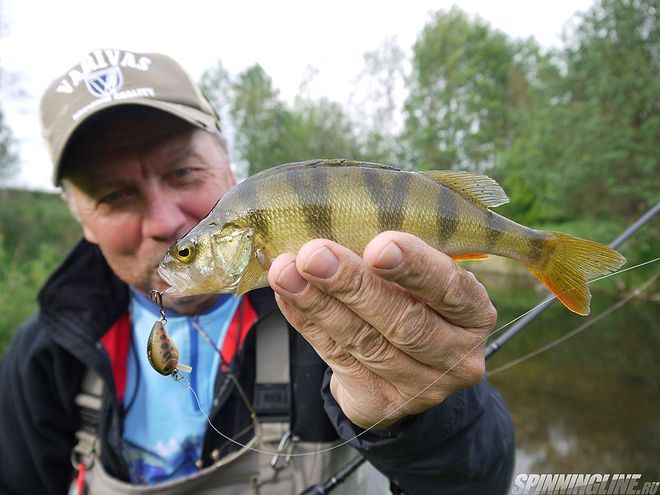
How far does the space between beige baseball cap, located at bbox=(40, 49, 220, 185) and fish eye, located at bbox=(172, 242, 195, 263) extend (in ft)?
3.79

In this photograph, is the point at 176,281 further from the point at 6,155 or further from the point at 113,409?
the point at 6,155

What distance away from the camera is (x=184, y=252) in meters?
1.32

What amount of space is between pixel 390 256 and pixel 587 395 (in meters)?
7.09

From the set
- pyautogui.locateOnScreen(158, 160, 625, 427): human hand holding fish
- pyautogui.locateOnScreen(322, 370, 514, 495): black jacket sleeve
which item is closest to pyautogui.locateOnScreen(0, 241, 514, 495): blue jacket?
pyautogui.locateOnScreen(322, 370, 514, 495): black jacket sleeve

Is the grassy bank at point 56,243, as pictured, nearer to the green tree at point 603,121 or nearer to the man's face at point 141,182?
the green tree at point 603,121

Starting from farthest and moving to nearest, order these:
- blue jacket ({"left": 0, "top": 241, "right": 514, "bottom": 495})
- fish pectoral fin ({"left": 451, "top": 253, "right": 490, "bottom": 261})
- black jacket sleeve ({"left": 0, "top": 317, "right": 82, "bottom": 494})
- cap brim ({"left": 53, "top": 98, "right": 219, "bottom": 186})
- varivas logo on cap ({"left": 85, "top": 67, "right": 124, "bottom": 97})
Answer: black jacket sleeve ({"left": 0, "top": 317, "right": 82, "bottom": 494}) < varivas logo on cap ({"left": 85, "top": 67, "right": 124, "bottom": 97}) < cap brim ({"left": 53, "top": 98, "right": 219, "bottom": 186}) < blue jacket ({"left": 0, "top": 241, "right": 514, "bottom": 495}) < fish pectoral fin ({"left": 451, "top": 253, "right": 490, "bottom": 261})

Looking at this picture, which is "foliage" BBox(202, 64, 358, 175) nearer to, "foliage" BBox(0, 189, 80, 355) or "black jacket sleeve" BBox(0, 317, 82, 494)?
"foliage" BBox(0, 189, 80, 355)

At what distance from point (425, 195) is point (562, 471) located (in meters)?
5.29

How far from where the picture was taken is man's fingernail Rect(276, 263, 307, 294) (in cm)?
121

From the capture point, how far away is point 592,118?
15648mm

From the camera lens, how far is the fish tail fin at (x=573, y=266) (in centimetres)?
132

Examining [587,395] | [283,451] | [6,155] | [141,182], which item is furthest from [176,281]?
[6,155]

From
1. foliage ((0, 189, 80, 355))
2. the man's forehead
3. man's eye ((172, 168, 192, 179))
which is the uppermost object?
the man's forehead

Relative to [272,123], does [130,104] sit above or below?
above
